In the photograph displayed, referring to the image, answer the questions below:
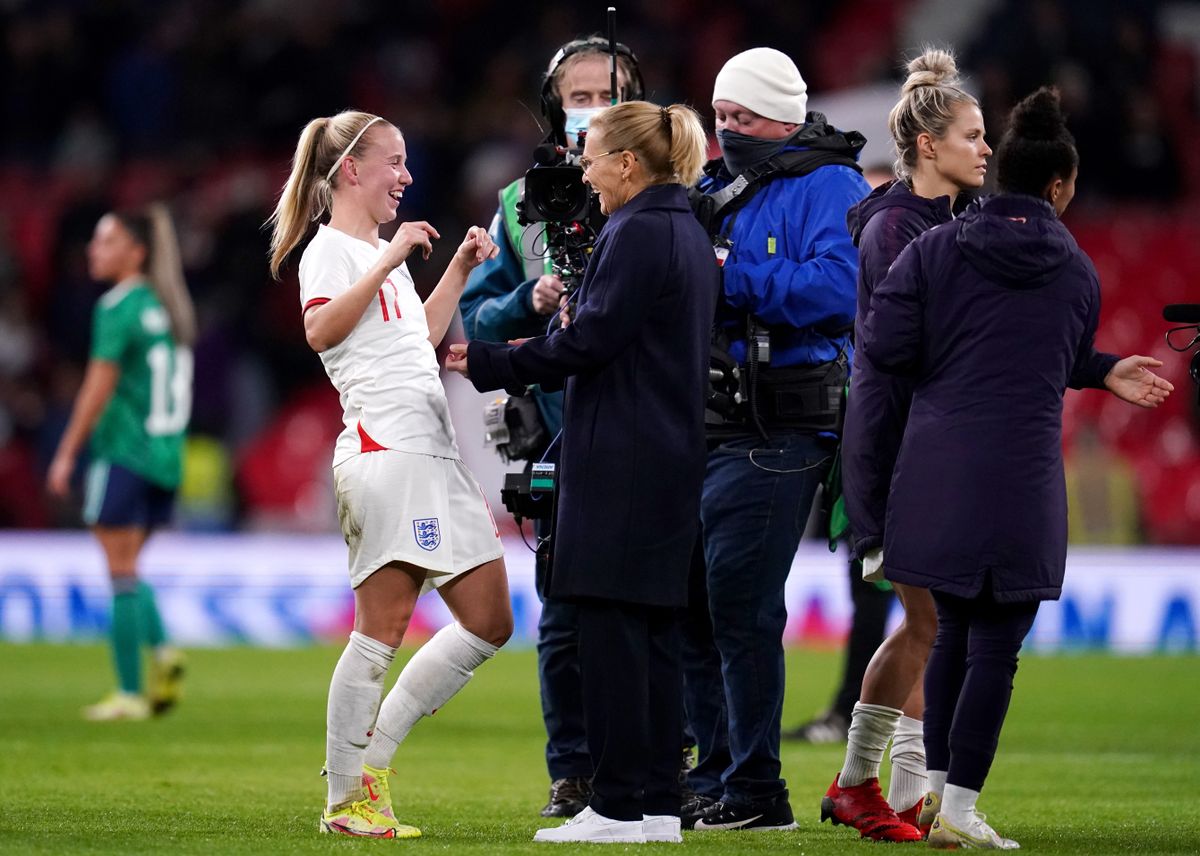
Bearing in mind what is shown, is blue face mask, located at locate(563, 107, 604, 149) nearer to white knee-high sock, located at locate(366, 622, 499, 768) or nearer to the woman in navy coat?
the woman in navy coat

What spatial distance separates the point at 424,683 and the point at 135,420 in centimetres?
481

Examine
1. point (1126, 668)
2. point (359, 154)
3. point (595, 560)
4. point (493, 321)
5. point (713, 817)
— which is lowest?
point (1126, 668)

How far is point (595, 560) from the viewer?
4.87 meters

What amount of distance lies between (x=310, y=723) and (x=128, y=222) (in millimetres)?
2643

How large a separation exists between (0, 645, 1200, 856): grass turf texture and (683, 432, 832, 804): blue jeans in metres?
0.28

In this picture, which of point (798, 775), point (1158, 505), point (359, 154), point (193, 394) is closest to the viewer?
point (359, 154)

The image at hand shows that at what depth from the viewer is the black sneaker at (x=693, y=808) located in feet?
18.5

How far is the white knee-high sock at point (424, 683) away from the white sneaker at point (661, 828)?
2.32 feet

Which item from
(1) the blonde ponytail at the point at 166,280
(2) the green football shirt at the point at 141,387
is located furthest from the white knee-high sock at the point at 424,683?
(1) the blonde ponytail at the point at 166,280

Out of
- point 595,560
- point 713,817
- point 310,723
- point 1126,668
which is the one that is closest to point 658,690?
point 595,560

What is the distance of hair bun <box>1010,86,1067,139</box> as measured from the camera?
16.1 ft

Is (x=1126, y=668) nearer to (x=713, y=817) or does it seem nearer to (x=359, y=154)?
(x=713, y=817)

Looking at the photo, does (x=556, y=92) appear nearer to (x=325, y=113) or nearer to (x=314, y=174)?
(x=314, y=174)

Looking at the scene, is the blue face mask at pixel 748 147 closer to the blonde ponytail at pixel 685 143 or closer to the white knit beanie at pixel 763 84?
the white knit beanie at pixel 763 84
